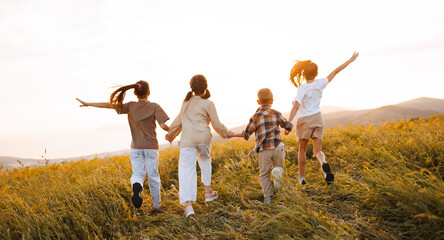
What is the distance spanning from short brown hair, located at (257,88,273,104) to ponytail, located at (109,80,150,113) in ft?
6.37

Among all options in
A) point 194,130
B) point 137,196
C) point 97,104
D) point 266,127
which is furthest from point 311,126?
point 97,104

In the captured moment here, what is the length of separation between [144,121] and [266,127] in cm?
200

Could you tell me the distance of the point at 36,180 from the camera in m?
6.54

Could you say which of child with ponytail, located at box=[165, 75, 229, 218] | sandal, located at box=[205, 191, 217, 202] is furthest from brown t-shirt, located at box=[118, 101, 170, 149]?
sandal, located at box=[205, 191, 217, 202]

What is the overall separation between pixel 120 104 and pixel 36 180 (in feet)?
10.4

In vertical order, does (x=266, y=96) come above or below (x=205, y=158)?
above

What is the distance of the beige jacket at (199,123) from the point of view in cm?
466

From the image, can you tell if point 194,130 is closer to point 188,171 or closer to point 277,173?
point 188,171

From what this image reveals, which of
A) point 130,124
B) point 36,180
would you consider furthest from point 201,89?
point 36,180

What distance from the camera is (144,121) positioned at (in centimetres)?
498

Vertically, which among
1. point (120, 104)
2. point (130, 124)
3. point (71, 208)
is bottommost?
point (71, 208)

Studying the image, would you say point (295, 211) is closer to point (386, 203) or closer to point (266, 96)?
point (386, 203)

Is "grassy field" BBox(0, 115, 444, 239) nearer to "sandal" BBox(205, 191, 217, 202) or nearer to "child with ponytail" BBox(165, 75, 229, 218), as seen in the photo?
"sandal" BBox(205, 191, 217, 202)

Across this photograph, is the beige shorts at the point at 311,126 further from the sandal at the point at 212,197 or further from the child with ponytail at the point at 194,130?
the sandal at the point at 212,197
